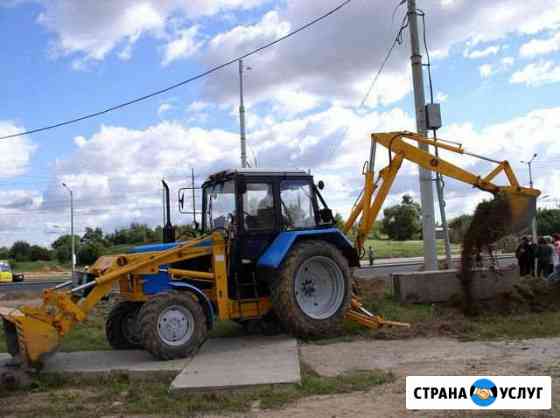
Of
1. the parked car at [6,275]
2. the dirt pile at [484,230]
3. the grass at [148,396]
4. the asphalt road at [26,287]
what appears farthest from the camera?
the parked car at [6,275]

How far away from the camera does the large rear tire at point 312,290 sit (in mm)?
9359

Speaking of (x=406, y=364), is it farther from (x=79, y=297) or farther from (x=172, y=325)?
(x=79, y=297)

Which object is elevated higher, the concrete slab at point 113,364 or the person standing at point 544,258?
the person standing at point 544,258

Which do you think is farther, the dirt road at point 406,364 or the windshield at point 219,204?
the windshield at point 219,204

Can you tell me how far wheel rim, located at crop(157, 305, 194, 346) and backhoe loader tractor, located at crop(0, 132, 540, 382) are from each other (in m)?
0.01

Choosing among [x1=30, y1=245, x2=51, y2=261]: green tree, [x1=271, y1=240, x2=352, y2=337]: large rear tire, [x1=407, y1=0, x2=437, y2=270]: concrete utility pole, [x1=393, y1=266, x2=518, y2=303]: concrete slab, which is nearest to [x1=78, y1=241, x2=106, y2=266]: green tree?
[x1=30, y1=245, x2=51, y2=261]: green tree

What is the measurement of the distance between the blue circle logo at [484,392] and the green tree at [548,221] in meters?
51.0

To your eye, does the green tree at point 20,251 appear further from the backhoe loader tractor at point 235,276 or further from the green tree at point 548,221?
the backhoe loader tractor at point 235,276

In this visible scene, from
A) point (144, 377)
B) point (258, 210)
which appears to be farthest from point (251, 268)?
point (144, 377)

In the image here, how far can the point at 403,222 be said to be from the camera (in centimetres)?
8094

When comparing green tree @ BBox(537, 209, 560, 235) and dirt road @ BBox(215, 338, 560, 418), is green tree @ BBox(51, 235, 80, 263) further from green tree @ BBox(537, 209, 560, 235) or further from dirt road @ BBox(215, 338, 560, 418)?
dirt road @ BBox(215, 338, 560, 418)

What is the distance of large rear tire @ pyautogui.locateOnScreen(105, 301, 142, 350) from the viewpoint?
9.60 metres

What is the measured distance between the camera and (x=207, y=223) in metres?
10.3

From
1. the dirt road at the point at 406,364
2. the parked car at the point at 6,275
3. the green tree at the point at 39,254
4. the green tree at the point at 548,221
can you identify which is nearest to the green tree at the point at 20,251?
the green tree at the point at 39,254
